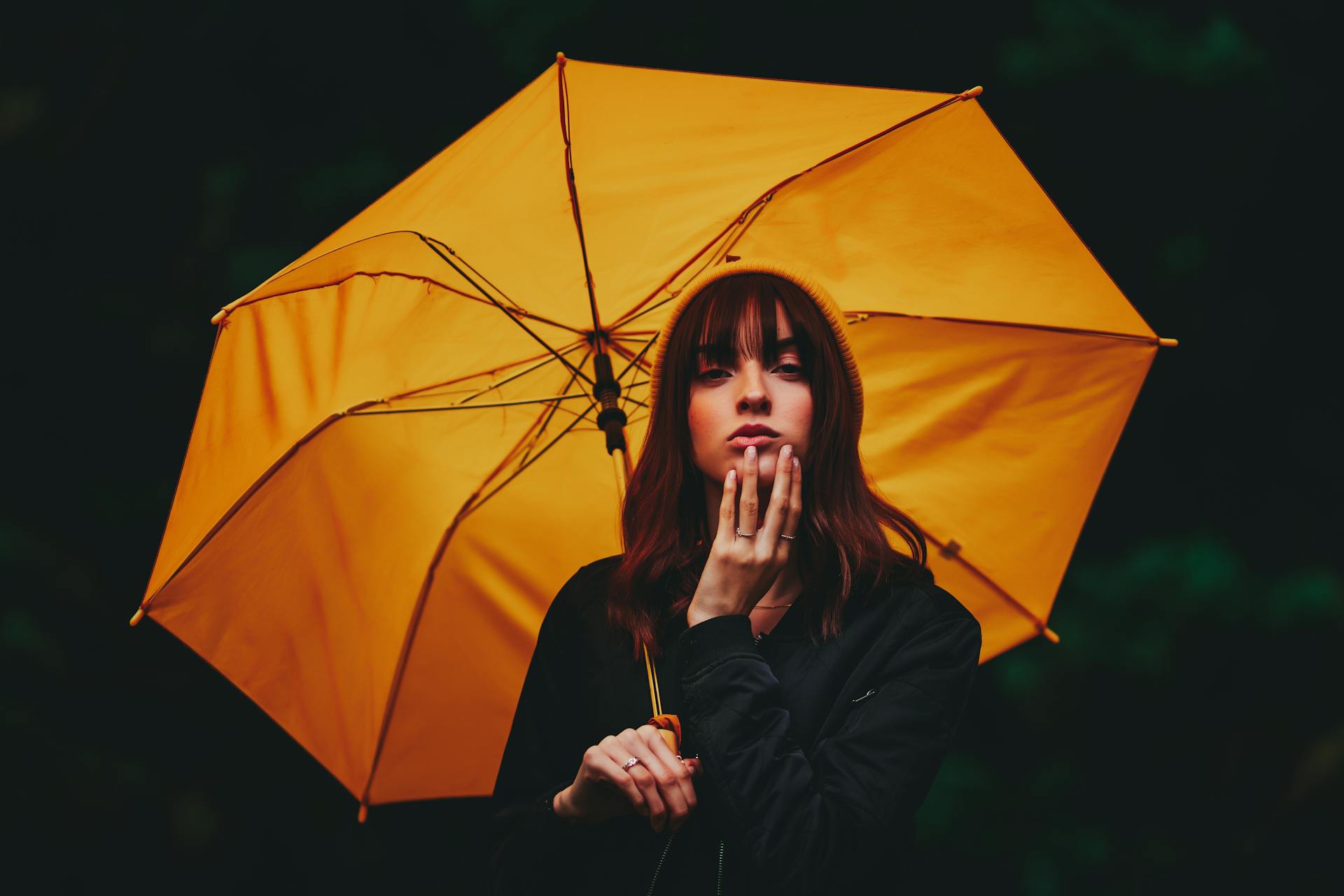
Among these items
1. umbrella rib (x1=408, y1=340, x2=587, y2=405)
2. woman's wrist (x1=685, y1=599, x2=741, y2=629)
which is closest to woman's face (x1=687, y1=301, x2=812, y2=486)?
woman's wrist (x1=685, y1=599, x2=741, y2=629)

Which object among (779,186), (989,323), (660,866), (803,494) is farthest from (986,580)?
(660,866)

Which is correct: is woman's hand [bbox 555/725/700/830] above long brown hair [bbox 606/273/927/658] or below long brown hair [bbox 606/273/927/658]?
below

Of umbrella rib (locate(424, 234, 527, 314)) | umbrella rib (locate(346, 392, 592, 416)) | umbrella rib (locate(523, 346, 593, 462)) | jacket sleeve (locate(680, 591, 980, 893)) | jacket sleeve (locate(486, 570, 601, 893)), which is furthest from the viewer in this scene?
umbrella rib (locate(523, 346, 593, 462))

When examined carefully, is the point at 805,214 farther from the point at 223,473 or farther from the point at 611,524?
the point at 223,473

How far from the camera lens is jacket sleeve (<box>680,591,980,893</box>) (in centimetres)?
104

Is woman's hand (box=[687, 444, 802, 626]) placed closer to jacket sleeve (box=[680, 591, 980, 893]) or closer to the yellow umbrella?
jacket sleeve (box=[680, 591, 980, 893])

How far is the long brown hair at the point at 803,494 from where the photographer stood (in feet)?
4.18

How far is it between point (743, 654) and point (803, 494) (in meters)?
0.25

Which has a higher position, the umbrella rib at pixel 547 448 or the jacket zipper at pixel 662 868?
the umbrella rib at pixel 547 448

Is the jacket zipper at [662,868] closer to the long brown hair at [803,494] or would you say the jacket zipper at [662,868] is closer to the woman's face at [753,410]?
the long brown hair at [803,494]

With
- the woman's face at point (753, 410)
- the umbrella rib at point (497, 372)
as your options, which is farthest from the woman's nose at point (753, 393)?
the umbrella rib at point (497, 372)

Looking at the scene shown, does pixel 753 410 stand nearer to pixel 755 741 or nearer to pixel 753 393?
pixel 753 393

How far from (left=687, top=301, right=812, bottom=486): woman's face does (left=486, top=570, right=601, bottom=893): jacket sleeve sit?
268 millimetres

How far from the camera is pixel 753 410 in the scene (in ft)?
4.18
